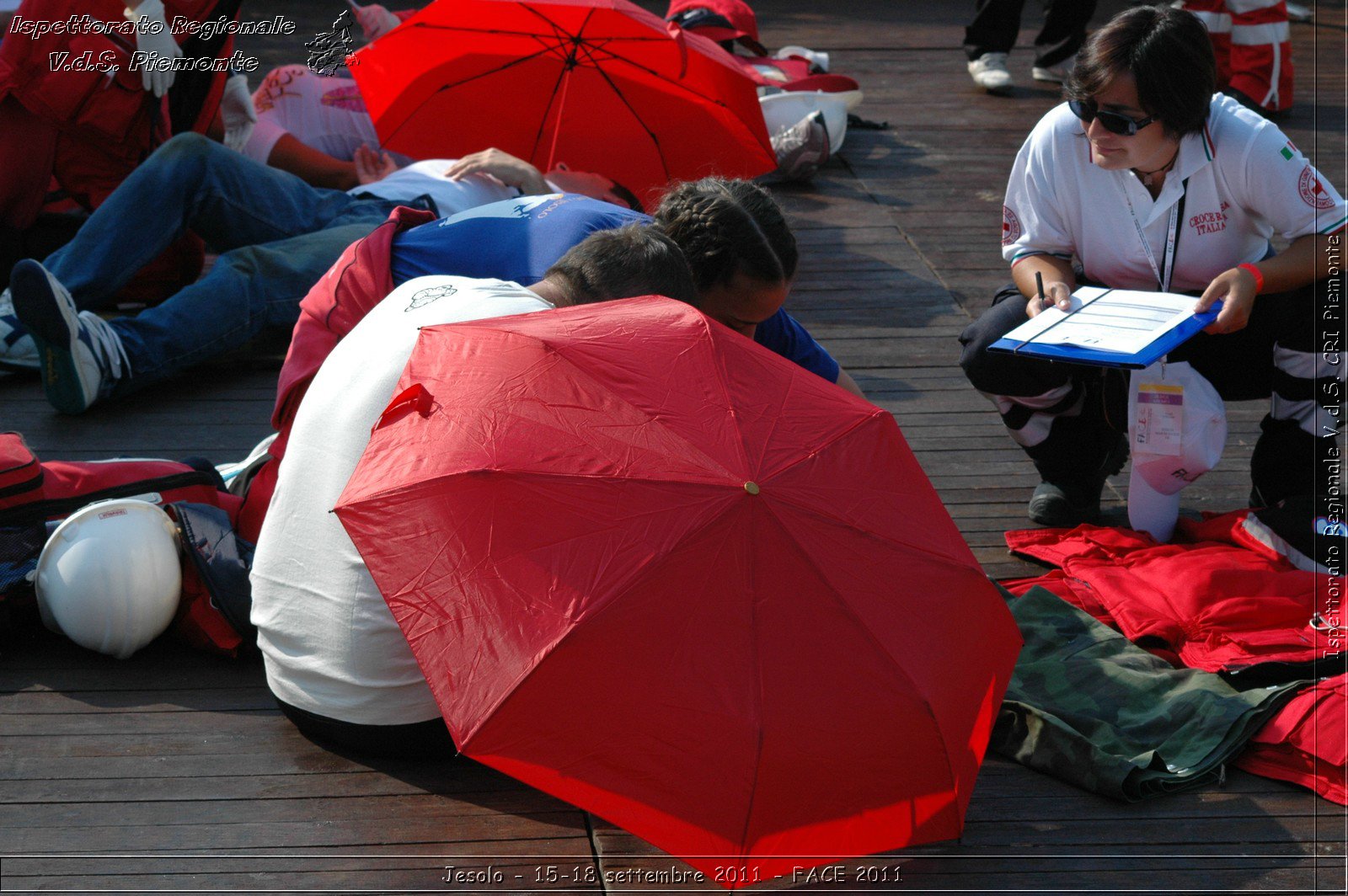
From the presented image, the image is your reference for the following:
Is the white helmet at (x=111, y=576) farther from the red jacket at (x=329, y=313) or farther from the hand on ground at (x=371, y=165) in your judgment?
the hand on ground at (x=371, y=165)

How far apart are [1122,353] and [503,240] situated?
120cm

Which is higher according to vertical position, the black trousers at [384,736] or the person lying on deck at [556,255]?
the person lying on deck at [556,255]

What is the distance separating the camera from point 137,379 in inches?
128

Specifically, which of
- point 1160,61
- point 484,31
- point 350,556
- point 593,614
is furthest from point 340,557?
point 484,31

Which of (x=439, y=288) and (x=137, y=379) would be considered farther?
(x=137, y=379)

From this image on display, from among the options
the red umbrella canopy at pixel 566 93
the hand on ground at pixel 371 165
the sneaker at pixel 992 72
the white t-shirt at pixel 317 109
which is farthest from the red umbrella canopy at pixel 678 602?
the sneaker at pixel 992 72

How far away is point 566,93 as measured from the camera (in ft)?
12.1

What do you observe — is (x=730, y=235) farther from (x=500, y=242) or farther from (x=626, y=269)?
(x=500, y=242)

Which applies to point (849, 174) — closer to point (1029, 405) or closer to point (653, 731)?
point (1029, 405)

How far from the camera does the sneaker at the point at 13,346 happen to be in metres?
3.30

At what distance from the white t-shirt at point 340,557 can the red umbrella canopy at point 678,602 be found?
18 centimetres

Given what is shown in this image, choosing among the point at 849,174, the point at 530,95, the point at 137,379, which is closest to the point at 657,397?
the point at 137,379

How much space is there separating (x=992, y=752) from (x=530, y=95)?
2.39 metres

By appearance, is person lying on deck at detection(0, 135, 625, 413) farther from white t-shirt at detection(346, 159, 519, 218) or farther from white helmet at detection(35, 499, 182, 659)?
white helmet at detection(35, 499, 182, 659)
